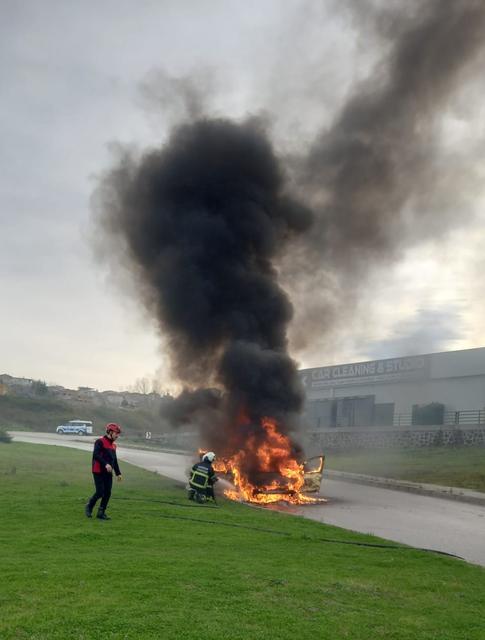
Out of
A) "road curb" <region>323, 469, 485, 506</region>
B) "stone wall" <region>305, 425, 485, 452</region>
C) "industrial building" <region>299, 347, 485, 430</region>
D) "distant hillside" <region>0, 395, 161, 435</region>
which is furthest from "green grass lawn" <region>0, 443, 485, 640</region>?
"distant hillside" <region>0, 395, 161, 435</region>

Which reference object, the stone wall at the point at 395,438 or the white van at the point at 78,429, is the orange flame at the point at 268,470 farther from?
the white van at the point at 78,429

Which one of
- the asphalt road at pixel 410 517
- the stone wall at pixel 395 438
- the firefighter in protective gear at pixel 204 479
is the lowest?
the asphalt road at pixel 410 517

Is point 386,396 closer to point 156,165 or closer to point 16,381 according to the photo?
point 156,165

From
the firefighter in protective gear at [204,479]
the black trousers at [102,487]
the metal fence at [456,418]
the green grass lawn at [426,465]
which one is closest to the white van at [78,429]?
the metal fence at [456,418]

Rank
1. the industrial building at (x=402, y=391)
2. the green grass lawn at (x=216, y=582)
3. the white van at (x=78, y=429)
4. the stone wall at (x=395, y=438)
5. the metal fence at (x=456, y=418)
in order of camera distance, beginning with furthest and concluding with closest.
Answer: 1. the white van at (x=78, y=429)
2. the industrial building at (x=402, y=391)
3. the metal fence at (x=456, y=418)
4. the stone wall at (x=395, y=438)
5. the green grass lawn at (x=216, y=582)

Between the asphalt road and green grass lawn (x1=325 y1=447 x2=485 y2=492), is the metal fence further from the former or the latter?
the asphalt road

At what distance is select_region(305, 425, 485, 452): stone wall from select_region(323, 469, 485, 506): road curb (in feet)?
22.5

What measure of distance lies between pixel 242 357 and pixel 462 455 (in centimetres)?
1552

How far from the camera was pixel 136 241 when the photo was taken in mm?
23750

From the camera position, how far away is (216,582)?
22.9 ft

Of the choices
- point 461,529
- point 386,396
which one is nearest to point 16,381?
point 386,396

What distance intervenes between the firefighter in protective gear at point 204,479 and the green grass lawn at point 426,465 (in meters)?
10.5

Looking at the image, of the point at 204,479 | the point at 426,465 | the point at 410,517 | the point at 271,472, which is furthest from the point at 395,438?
the point at 204,479

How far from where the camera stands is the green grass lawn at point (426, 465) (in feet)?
79.8
